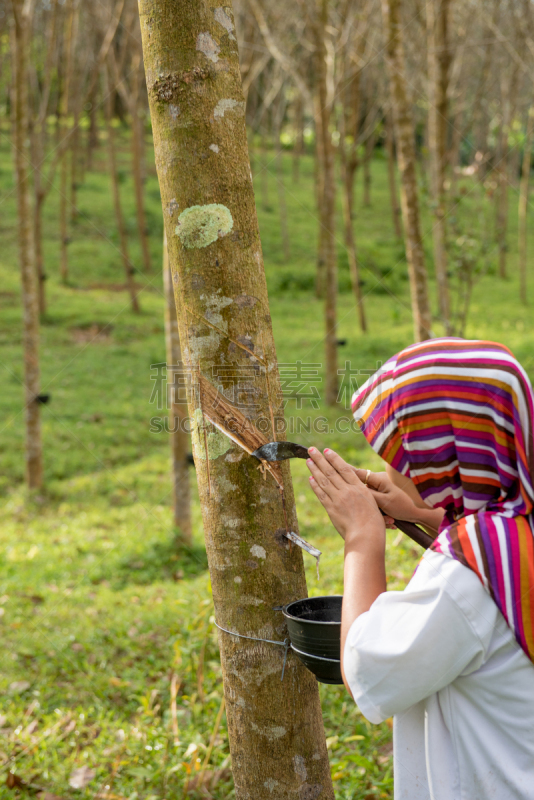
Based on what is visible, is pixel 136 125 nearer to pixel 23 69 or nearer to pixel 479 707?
pixel 23 69

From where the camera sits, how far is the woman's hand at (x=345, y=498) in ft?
4.08

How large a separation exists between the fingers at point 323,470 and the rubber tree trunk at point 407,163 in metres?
3.43

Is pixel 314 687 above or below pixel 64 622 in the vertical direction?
above

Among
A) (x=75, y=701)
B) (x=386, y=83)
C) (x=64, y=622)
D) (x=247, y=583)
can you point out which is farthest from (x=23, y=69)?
(x=386, y=83)

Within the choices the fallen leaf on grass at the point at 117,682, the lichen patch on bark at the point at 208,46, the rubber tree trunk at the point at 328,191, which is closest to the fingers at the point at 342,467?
the lichen patch on bark at the point at 208,46

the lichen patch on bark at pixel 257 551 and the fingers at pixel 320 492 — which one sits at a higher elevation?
the fingers at pixel 320 492

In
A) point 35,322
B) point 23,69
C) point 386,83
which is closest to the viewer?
point 23,69

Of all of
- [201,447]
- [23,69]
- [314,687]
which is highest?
[23,69]

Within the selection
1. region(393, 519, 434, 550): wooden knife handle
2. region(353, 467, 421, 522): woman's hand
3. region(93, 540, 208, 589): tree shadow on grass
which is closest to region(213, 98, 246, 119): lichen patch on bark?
region(353, 467, 421, 522): woman's hand

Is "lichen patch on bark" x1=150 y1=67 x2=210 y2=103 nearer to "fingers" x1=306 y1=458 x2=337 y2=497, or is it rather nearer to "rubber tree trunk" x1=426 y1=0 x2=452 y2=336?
"fingers" x1=306 y1=458 x2=337 y2=497

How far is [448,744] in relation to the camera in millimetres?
1124

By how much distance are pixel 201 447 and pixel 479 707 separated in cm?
76

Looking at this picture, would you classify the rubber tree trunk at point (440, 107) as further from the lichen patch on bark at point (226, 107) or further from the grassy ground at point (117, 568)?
the lichen patch on bark at point (226, 107)

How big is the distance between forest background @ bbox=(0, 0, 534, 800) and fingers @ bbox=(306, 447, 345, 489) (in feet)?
4.10
